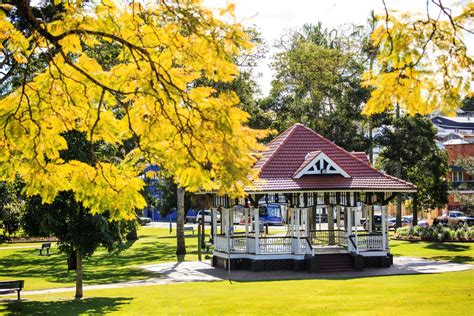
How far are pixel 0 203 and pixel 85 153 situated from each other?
3.41m

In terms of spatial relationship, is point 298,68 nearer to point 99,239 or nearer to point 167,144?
point 99,239

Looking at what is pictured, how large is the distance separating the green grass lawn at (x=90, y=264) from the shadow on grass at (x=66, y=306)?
3.00 meters

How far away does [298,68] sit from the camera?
51562 millimetres

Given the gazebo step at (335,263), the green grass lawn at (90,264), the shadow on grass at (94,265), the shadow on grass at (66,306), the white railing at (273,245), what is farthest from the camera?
the shadow on grass at (94,265)

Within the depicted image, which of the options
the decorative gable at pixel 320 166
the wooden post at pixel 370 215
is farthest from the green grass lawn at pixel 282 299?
the wooden post at pixel 370 215

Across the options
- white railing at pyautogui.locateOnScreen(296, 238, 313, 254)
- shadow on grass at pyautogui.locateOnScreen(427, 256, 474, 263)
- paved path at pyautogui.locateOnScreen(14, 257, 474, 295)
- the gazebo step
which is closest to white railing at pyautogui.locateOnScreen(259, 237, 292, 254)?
white railing at pyautogui.locateOnScreen(296, 238, 313, 254)

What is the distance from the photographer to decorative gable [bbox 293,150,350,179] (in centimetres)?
3231

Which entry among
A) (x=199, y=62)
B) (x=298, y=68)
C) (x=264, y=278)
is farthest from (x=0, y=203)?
(x=298, y=68)

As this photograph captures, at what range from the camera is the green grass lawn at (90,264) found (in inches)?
1251

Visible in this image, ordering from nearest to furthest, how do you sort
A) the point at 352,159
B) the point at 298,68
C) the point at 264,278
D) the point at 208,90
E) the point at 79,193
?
the point at 208,90 → the point at 79,193 → the point at 264,278 → the point at 352,159 → the point at 298,68

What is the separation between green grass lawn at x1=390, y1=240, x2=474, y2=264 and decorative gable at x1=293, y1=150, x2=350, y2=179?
7.86 meters

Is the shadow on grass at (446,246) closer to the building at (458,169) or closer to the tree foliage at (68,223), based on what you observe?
the tree foliage at (68,223)

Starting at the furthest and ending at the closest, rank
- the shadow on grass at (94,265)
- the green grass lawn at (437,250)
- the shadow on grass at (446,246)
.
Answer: the shadow on grass at (446,246)
the green grass lawn at (437,250)
the shadow on grass at (94,265)

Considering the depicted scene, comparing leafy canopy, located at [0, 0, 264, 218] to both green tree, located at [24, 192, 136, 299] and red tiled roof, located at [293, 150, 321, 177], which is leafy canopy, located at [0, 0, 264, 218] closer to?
green tree, located at [24, 192, 136, 299]
